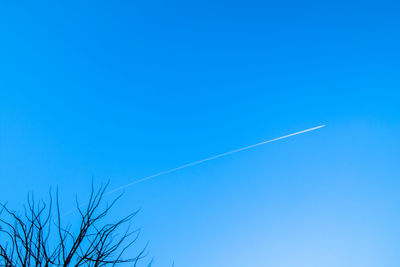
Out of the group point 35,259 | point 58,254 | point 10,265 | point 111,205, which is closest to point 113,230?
point 111,205

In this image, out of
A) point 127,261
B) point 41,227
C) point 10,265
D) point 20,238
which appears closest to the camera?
point 10,265

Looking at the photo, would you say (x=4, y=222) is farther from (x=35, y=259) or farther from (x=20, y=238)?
(x=35, y=259)

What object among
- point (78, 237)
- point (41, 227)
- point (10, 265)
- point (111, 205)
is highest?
point (111, 205)

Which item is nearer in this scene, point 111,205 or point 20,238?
point 20,238

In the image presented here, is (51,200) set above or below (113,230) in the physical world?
above

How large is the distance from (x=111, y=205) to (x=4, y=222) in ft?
3.70

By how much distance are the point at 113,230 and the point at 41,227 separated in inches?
29.9

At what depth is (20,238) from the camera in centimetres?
288

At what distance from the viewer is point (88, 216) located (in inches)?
125

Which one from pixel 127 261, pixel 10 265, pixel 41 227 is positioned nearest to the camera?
pixel 10 265

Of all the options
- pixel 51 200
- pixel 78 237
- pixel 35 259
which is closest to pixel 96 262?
pixel 78 237

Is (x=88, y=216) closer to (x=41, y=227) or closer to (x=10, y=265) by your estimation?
(x=41, y=227)

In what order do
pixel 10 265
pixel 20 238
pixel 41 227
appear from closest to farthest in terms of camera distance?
1. pixel 10 265
2. pixel 20 238
3. pixel 41 227

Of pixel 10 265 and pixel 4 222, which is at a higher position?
pixel 4 222
